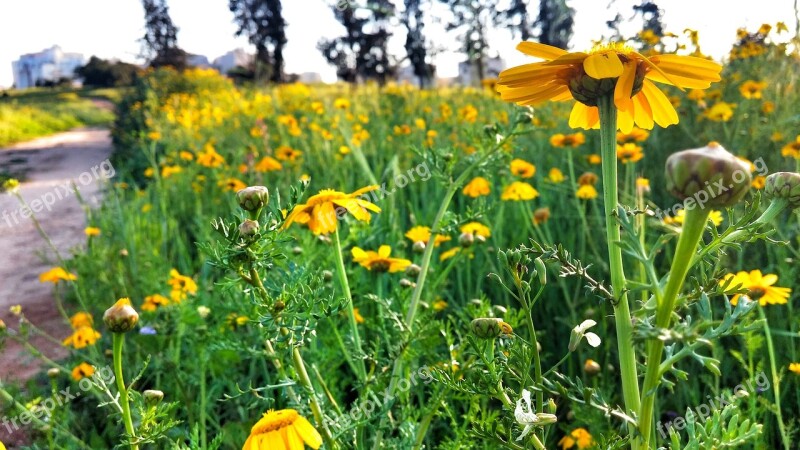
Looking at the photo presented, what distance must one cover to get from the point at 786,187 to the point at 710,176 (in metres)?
0.17

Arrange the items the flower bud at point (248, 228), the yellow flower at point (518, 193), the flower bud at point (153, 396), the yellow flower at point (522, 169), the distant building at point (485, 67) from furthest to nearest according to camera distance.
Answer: the distant building at point (485, 67) < the yellow flower at point (522, 169) < the yellow flower at point (518, 193) < the flower bud at point (153, 396) < the flower bud at point (248, 228)

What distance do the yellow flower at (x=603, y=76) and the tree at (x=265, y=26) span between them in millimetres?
21273

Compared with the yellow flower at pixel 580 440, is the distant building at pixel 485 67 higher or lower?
higher

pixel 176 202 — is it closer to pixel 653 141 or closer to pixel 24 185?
pixel 653 141

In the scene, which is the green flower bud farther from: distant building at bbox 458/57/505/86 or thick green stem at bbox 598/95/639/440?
distant building at bbox 458/57/505/86

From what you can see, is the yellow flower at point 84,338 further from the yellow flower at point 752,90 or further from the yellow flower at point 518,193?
the yellow flower at point 752,90

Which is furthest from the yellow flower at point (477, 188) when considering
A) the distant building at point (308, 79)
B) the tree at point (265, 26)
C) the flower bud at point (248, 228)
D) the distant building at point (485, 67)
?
the tree at point (265, 26)

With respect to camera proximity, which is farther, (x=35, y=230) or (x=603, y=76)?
(x=35, y=230)

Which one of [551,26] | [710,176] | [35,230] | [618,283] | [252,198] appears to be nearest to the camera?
[710,176]

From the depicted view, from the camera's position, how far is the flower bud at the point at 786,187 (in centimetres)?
52

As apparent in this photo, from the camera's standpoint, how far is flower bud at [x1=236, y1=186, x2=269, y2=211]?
723mm

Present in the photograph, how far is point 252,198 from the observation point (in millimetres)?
729

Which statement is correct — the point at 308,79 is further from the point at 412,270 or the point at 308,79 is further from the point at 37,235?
the point at 412,270

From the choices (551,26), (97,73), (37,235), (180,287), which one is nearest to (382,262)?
(180,287)
